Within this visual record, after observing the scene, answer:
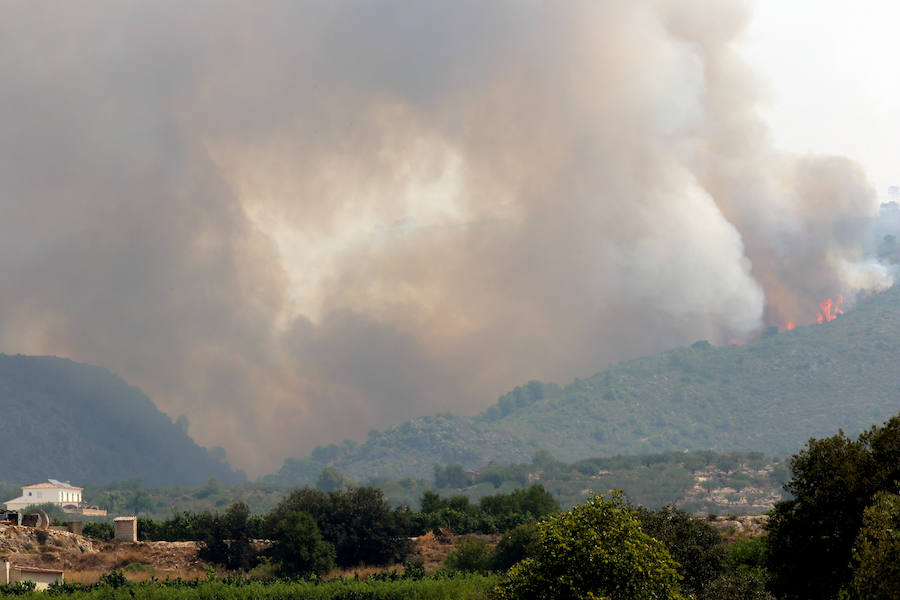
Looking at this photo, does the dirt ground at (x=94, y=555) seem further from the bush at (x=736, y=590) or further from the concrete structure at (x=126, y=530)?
the bush at (x=736, y=590)

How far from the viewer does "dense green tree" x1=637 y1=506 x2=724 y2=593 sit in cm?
6719

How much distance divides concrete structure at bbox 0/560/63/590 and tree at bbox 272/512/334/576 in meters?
27.8

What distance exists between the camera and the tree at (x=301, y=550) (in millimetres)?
119312

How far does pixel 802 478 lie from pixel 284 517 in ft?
272

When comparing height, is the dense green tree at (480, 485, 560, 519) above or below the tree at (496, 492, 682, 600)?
above

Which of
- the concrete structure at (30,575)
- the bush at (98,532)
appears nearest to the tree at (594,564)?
the concrete structure at (30,575)

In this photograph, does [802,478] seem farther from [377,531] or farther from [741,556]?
[377,531]

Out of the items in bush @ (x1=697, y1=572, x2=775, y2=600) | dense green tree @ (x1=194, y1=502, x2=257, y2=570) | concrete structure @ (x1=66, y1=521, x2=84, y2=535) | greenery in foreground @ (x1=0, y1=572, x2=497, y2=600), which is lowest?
bush @ (x1=697, y1=572, x2=775, y2=600)

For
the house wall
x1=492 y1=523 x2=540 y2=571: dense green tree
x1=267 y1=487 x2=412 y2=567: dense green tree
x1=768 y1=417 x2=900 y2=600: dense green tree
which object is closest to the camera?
x1=768 y1=417 x2=900 y2=600: dense green tree

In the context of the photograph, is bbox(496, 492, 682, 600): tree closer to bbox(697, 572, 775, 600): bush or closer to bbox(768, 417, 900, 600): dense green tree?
bbox(697, 572, 775, 600): bush

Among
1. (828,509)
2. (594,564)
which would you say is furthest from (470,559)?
(594,564)

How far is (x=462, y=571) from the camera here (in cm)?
11388

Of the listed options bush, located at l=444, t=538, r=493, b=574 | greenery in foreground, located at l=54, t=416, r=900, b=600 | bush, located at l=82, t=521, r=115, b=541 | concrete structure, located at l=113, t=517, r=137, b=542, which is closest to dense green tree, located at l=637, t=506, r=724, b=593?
greenery in foreground, located at l=54, t=416, r=900, b=600

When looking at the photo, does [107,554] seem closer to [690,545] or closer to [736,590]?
[690,545]
